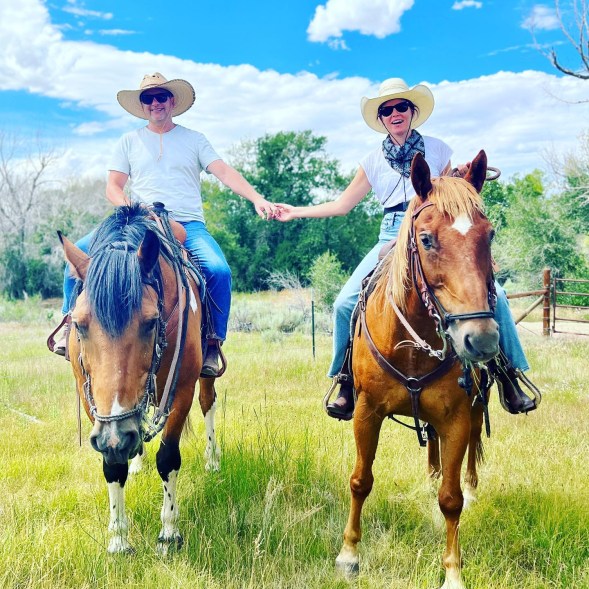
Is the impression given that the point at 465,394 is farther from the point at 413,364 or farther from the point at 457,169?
the point at 457,169

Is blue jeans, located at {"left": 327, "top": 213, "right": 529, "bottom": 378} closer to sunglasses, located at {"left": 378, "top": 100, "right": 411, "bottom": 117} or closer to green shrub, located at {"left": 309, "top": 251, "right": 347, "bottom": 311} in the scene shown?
sunglasses, located at {"left": 378, "top": 100, "right": 411, "bottom": 117}

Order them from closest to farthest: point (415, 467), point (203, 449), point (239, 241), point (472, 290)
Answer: point (472, 290) → point (415, 467) → point (203, 449) → point (239, 241)

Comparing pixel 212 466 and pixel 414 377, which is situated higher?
pixel 414 377

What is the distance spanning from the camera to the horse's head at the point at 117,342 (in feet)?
8.04

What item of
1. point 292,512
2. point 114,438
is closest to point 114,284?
point 114,438

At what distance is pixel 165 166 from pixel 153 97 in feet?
2.11

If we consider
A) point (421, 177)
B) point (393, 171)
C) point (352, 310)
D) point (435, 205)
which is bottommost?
point (352, 310)

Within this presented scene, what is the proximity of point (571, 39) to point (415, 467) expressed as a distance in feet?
48.2

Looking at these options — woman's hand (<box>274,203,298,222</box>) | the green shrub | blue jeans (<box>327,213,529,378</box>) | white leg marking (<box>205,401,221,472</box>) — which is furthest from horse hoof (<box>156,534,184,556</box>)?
the green shrub

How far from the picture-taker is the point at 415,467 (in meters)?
4.40

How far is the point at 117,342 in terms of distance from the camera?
2.49 meters

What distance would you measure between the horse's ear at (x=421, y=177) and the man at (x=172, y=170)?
1802 mm

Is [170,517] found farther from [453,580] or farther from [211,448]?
[453,580]

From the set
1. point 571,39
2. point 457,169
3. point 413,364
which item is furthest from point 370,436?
point 571,39
